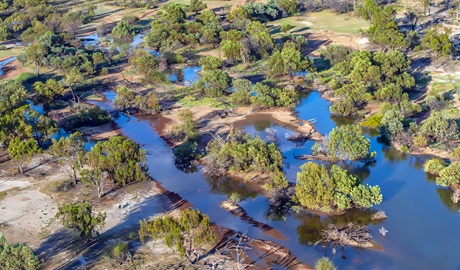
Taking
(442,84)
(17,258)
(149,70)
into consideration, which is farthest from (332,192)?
(149,70)

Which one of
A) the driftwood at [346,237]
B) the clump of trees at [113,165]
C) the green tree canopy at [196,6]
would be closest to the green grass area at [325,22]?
the green tree canopy at [196,6]

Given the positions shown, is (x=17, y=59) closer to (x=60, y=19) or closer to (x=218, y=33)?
(x=60, y=19)

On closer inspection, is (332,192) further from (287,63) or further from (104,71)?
(104,71)

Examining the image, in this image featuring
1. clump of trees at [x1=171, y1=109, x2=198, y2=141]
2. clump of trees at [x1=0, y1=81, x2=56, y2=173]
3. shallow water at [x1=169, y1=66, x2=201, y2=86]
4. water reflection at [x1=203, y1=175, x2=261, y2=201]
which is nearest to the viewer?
water reflection at [x1=203, y1=175, x2=261, y2=201]

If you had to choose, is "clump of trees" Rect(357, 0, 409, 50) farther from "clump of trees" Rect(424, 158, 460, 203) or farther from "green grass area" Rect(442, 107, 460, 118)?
"clump of trees" Rect(424, 158, 460, 203)

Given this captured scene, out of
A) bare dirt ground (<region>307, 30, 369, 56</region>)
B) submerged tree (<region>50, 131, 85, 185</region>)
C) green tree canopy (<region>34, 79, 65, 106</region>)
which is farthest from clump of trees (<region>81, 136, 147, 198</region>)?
bare dirt ground (<region>307, 30, 369, 56</region>)

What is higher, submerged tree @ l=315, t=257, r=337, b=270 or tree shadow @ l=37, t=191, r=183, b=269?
tree shadow @ l=37, t=191, r=183, b=269

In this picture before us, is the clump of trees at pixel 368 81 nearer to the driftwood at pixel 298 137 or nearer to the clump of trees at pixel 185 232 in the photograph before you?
the driftwood at pixel 298 137
